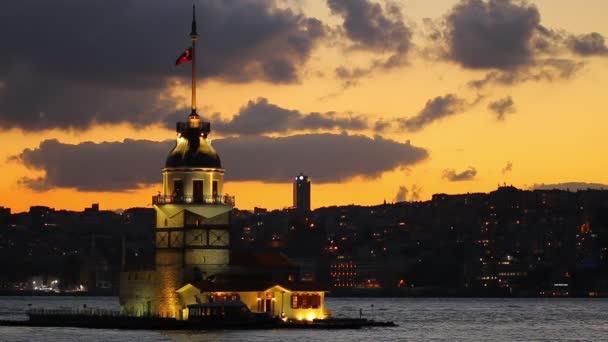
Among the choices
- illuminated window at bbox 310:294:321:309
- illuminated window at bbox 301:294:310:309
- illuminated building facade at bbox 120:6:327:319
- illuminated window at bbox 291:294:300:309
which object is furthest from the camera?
illuminated window at bbox 310:294:321:309

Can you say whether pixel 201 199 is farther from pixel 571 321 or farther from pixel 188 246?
pixel 571 321

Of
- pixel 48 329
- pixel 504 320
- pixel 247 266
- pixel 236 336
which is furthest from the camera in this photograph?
pixel 504 320

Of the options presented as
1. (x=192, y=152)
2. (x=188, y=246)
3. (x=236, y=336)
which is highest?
(x=192, y=152)

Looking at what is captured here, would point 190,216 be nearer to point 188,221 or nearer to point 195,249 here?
point 188,221

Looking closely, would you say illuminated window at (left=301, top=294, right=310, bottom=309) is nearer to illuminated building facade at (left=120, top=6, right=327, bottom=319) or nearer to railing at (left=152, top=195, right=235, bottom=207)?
illuminated building facade at (left=120, top=6, right=327, bottom=319)

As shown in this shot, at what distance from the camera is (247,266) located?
93.0m

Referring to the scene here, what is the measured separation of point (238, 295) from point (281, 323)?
10.3 feet

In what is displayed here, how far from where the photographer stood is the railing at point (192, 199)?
91.1 meters

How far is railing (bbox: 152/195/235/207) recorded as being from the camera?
91125 millimetres

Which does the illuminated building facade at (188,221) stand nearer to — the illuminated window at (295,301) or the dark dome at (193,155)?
the dark dome at (193,155)

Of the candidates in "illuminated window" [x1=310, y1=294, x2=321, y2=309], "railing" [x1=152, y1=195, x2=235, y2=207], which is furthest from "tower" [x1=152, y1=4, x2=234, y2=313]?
"illuminated window" [x1=310, y1=294, x2=321, y2=309]


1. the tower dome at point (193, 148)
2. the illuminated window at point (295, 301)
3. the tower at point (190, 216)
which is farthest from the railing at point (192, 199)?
the illuminated window at point (295, 301)

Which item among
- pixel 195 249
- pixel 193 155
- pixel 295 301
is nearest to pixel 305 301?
pixel 295 301

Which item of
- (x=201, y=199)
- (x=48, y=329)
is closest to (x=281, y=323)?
(x=201, y=199)
